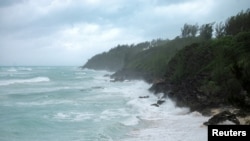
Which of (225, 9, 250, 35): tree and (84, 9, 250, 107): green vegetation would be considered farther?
(225, 9, 250, 35): tree

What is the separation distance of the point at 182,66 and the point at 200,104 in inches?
482

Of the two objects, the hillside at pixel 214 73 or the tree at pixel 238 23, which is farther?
the tree at pixel 238 23

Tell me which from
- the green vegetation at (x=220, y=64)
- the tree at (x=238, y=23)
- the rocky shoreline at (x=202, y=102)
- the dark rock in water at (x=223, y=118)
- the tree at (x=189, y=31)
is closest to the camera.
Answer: the dark rock in water at (x=223, y=118)

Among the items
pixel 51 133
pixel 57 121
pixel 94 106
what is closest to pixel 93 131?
pixel 51 133

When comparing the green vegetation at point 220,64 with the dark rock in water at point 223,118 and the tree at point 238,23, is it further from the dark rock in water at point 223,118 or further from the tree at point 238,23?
the dark rock in water at point 223,118

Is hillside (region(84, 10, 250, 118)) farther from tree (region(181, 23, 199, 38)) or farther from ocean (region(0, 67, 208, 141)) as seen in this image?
tree (region(181, 23, 199, 38))

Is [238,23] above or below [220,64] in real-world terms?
above

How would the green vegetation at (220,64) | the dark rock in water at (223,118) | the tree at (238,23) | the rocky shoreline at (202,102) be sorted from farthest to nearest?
the tree at (238,23) → the green vegetation at (220,64) → the rocky shoreline at (202,102) → the dark rock in water at (223,118)

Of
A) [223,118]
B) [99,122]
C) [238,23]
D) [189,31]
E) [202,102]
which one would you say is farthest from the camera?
[189,31]

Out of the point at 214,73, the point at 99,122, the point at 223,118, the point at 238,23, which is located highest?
the point at 238,23

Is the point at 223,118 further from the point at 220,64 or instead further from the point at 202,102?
the point at 220,64

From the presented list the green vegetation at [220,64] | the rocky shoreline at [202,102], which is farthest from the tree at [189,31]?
the rocky shoreline at [202,102]

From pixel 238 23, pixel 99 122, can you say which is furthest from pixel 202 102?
pixel 238 23

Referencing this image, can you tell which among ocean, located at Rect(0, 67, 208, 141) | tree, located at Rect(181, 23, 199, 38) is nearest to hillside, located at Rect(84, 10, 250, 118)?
ocean, located at Rect(0, 67, 208, 141)
